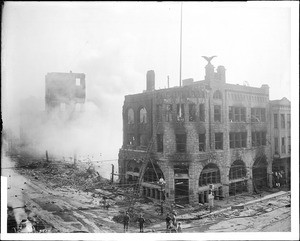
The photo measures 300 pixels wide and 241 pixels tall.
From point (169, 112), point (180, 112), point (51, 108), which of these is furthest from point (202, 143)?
point (51, 108)

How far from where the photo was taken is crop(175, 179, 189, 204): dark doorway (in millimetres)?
10445

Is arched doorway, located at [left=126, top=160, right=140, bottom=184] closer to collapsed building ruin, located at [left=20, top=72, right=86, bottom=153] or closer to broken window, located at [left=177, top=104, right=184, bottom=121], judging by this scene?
broken window, located at [left=177, top=104, right=184, bottom=121]

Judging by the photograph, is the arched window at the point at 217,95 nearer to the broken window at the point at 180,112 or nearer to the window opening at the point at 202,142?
the broken window at the point at 180,112

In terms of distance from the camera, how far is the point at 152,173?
1066 cm

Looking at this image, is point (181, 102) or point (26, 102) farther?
point (181, 102)

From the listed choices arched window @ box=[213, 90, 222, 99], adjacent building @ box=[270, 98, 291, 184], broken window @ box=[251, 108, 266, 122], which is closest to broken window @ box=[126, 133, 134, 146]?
arched window @ box=[213, 90, 222, 99]

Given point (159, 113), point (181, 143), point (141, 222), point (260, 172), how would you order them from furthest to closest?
point (260, 172) → point (181, 143) → point (159, 113) → point (141, 222)

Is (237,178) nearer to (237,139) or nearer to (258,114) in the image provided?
(237,139)

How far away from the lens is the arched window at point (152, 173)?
10.5 metres

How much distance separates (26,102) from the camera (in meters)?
9.20

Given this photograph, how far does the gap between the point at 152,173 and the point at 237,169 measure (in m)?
3.56

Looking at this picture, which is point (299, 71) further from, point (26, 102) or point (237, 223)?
point (26, 102)

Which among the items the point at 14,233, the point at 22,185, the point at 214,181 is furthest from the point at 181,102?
the point at 14,233

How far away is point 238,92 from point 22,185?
8977mm
